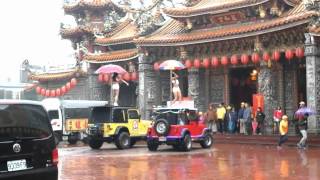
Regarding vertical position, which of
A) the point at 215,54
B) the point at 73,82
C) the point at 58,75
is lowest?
the point at 73,82

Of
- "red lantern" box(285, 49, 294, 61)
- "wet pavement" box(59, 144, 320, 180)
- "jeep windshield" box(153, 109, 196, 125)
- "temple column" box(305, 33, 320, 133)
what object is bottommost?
"wet pavement" box(59, 144, 320, 180)

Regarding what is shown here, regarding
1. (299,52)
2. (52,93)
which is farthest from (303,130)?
(52,93)

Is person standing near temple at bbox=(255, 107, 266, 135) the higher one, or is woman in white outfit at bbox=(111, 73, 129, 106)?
woman in white outfit at bbox=(111, 73, 129, 106)

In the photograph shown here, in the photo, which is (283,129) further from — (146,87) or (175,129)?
(146,87)

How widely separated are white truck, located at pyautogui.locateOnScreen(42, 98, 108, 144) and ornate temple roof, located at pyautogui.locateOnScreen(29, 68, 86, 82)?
6102 millimetres

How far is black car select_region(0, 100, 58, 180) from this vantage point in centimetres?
733

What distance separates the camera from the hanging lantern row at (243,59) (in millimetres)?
23703

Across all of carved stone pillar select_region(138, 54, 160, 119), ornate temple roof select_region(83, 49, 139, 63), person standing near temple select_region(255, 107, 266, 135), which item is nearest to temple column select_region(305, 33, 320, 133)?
person standing near temple select_region(255, 107, 266, 135)

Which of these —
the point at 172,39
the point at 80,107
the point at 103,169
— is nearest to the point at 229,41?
the point at 172,39

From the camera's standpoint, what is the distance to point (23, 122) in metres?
7.58

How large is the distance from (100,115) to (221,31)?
8144mm

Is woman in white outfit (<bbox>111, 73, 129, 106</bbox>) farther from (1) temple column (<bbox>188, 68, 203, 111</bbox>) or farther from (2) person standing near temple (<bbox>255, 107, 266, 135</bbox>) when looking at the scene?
(2) person standing near temple (<bbox>255, 107, 266, 135</bbox>)

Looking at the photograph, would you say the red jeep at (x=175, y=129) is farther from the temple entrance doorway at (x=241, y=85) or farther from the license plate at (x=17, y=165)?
the license plate at (x=17, y=165)

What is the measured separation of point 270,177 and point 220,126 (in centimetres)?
1495
